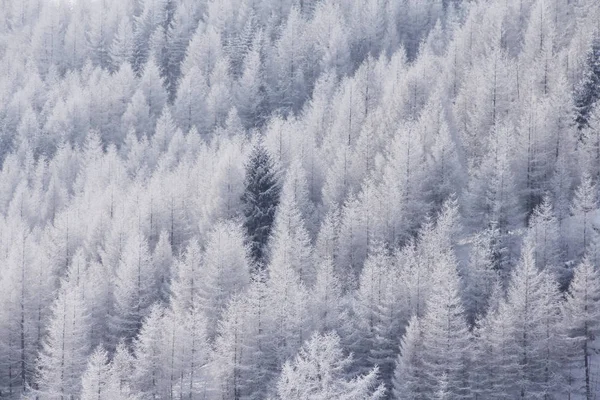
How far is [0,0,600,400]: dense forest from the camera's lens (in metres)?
53.4

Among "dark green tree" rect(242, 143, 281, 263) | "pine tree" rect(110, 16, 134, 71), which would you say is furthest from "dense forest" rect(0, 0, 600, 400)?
"pine tree" rect(110, 16, 134, 71)

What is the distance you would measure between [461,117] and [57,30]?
102977 mm

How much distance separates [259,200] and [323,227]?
7.72m

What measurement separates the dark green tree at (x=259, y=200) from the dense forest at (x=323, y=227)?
0.89ft

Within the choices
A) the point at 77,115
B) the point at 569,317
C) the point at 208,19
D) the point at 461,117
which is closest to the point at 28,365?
the point at 569,317

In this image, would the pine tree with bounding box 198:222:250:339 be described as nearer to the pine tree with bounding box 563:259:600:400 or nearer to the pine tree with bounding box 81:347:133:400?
the pine tree with bounding box 81:347:133:400

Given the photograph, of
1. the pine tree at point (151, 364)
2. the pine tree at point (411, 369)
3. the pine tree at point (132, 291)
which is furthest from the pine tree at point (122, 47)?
the pine tree at point (411, 369)

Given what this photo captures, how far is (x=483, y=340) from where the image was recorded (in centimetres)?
5338

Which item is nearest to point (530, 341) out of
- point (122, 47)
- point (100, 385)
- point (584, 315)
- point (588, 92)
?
point (584, 315)

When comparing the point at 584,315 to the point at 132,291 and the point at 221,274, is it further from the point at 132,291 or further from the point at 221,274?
the point at 132,291

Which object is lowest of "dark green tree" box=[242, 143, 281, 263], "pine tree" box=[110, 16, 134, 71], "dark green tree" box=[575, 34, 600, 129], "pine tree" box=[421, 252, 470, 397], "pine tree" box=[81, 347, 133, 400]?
"pine tree" box=[81, 347, 133, 400]

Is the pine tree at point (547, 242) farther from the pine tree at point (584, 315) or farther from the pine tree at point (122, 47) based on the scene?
the pine tree at point (122, 47)

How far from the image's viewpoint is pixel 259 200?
72.2 metres

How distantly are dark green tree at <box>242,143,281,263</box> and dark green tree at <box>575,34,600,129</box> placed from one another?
36.0 meters
